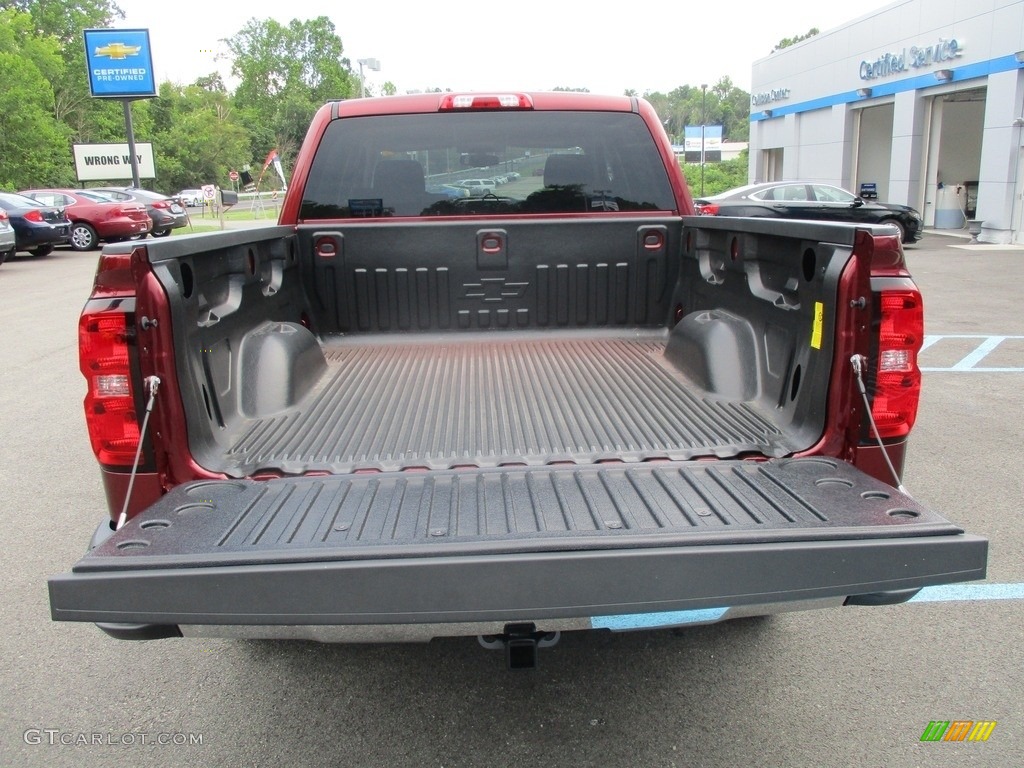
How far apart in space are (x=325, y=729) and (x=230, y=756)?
306mm

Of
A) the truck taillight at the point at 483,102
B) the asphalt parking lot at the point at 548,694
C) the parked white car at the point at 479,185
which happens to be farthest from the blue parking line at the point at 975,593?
the truck taillight at the point at 483,102

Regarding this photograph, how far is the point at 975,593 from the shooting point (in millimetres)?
3633

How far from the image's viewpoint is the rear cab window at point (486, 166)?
13.9ft

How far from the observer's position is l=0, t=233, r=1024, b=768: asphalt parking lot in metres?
2.70

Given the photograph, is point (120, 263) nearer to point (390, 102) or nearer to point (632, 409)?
point (632, 409)

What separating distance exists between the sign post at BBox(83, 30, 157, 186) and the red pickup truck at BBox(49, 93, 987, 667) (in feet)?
86.2

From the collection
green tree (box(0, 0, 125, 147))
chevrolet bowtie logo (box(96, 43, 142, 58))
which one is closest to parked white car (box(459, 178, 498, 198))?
chevrolet bowtie logo (box(96, 43, 142, 58))

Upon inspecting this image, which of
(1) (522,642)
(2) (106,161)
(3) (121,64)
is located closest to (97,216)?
(3) (121,64)

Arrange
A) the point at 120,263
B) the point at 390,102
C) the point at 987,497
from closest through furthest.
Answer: the point at 120,263
the point at 390,102
the point at 987,497

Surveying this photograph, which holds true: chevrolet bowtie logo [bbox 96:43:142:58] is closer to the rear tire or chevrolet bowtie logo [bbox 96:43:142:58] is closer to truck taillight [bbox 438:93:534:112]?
the rear tire

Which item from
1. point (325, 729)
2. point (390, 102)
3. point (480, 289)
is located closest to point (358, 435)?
point (325, 729)

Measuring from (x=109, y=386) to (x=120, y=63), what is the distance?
1169 inches

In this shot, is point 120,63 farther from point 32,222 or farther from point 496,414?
point 496,414

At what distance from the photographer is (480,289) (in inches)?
172
